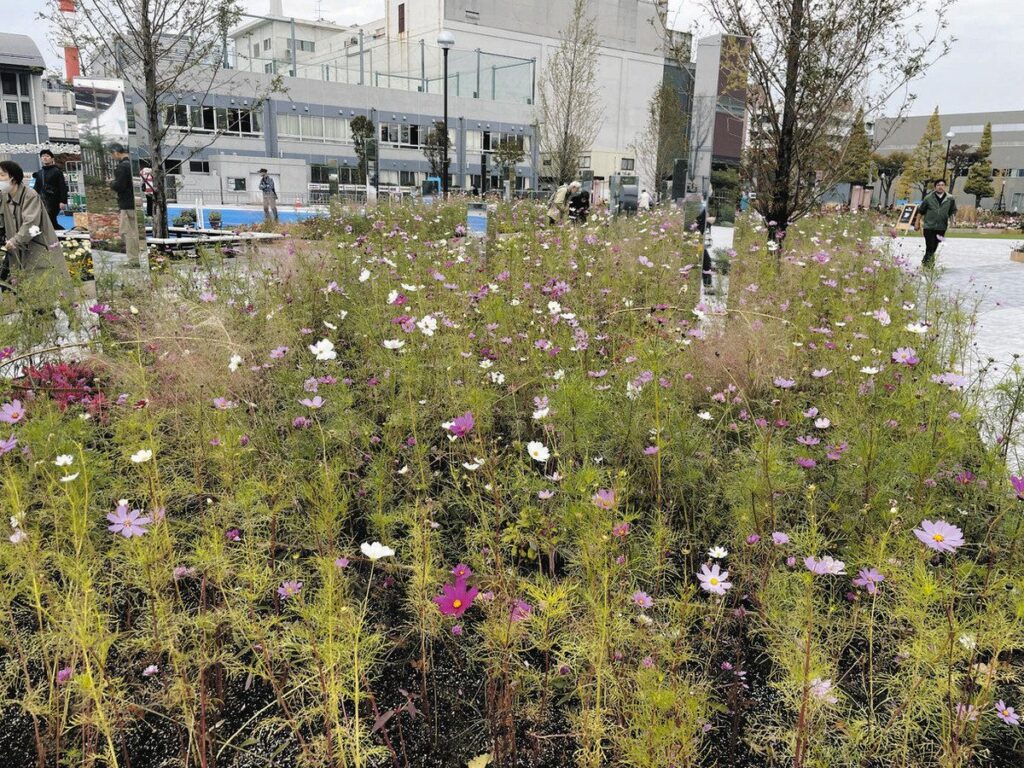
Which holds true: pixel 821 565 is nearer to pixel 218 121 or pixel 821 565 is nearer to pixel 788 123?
pixel 788 123

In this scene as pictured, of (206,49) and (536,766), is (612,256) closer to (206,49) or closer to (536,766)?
(536,766)

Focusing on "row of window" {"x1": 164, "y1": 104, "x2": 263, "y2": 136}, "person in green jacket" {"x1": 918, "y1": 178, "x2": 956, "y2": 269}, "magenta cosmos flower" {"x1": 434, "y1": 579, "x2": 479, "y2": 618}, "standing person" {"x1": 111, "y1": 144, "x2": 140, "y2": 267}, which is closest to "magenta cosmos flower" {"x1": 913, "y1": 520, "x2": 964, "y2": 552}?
"magenta cosmos flower" {"x1": 434, "y1": 579, "x2": 479, "y2": 618}

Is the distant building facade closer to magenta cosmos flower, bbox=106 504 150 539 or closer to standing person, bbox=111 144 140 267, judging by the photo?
standing person, bbox=111 144 140 267

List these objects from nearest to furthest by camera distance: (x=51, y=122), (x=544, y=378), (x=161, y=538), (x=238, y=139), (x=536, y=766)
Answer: (x=536, y=766), (x=161, y=538), (x=544, y=378), (x=51, y=122), (x=238, y=139)

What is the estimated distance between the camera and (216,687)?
6.53ft

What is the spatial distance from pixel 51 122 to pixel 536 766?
34964 millimetres

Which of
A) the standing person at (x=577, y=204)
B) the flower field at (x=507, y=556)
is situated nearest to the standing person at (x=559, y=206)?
the standing person at (x=577, y=204)

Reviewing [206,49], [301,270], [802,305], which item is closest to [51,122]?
[206,49]

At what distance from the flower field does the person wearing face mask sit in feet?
7.95

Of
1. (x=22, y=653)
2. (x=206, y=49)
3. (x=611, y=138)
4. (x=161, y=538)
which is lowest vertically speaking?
(x=22, y=653)

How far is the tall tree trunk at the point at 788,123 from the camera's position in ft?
25.6

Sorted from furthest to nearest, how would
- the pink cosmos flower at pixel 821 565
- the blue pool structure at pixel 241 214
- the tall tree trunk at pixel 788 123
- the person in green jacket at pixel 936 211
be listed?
1. the blue pool structure at pixel 241 214
2. the person in green jacket at pixel 936 211
3. the tall tree trunk at pixel 788 123
4. the pink cosmos flower at pixel 821 565

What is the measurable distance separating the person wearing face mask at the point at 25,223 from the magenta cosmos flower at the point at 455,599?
6.28 m

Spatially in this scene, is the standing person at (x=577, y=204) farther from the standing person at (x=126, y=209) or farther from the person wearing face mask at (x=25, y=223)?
the person wearing face mask at (x=25, y=223)
